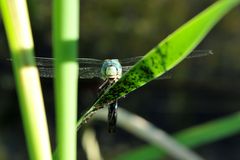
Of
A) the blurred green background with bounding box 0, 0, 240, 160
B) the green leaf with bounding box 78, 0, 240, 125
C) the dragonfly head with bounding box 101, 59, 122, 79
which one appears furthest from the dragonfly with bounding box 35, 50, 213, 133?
the blurred green background with bounding box 0, 0, 240, 160

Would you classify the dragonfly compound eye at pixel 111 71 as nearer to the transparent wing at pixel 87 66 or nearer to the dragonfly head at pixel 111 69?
the dragonfly head at pixel 111 69

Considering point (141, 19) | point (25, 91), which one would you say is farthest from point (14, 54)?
point (141, 19)

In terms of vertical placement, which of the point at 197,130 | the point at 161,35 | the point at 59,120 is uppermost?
the point at 59,120

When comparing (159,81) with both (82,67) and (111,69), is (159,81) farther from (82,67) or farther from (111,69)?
(111,69)

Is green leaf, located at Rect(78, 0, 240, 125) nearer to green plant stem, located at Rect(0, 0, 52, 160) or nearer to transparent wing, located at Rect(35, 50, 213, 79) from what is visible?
green plant stem, located at Rect(0, 0, 52, 160)

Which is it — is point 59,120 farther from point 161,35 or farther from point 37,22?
point 37,22

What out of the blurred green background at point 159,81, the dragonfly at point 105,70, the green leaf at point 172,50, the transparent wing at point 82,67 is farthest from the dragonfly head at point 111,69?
the blurred green background at point 159,81
